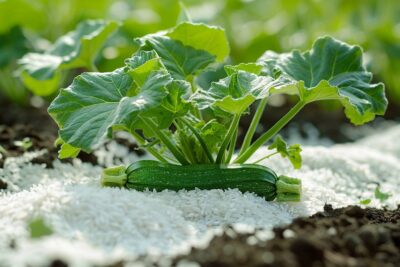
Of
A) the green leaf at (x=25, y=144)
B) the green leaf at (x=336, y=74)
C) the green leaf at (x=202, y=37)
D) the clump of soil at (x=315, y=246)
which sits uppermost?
the green leaf at (x=202, y=37)

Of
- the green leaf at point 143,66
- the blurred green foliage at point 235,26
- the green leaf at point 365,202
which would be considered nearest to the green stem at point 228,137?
the green leaf at point 143,66

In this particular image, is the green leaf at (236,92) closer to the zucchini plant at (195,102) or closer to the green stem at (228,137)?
the zucchini plant at (195,102)

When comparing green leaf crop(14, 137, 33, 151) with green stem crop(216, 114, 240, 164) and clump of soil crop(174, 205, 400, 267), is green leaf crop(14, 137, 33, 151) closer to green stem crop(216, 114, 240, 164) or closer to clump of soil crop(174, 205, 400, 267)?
green stem crop(216, 114, 240, 164)

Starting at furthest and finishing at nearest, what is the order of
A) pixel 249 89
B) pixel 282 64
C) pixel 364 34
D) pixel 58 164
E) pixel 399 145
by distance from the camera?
pixel 364 34, pixel 399 145, pixel 58 164, pixel 282 64, pixel 249 89

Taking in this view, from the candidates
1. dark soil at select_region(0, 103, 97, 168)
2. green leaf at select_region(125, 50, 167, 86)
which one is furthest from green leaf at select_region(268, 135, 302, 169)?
dark soil at select_region(0, 103, 97, 168)

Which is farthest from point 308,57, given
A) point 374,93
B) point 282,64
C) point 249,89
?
point 249,89

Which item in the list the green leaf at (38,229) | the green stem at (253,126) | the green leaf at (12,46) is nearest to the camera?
the green leaf at (38,229)

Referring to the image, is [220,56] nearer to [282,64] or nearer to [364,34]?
[282,64]
